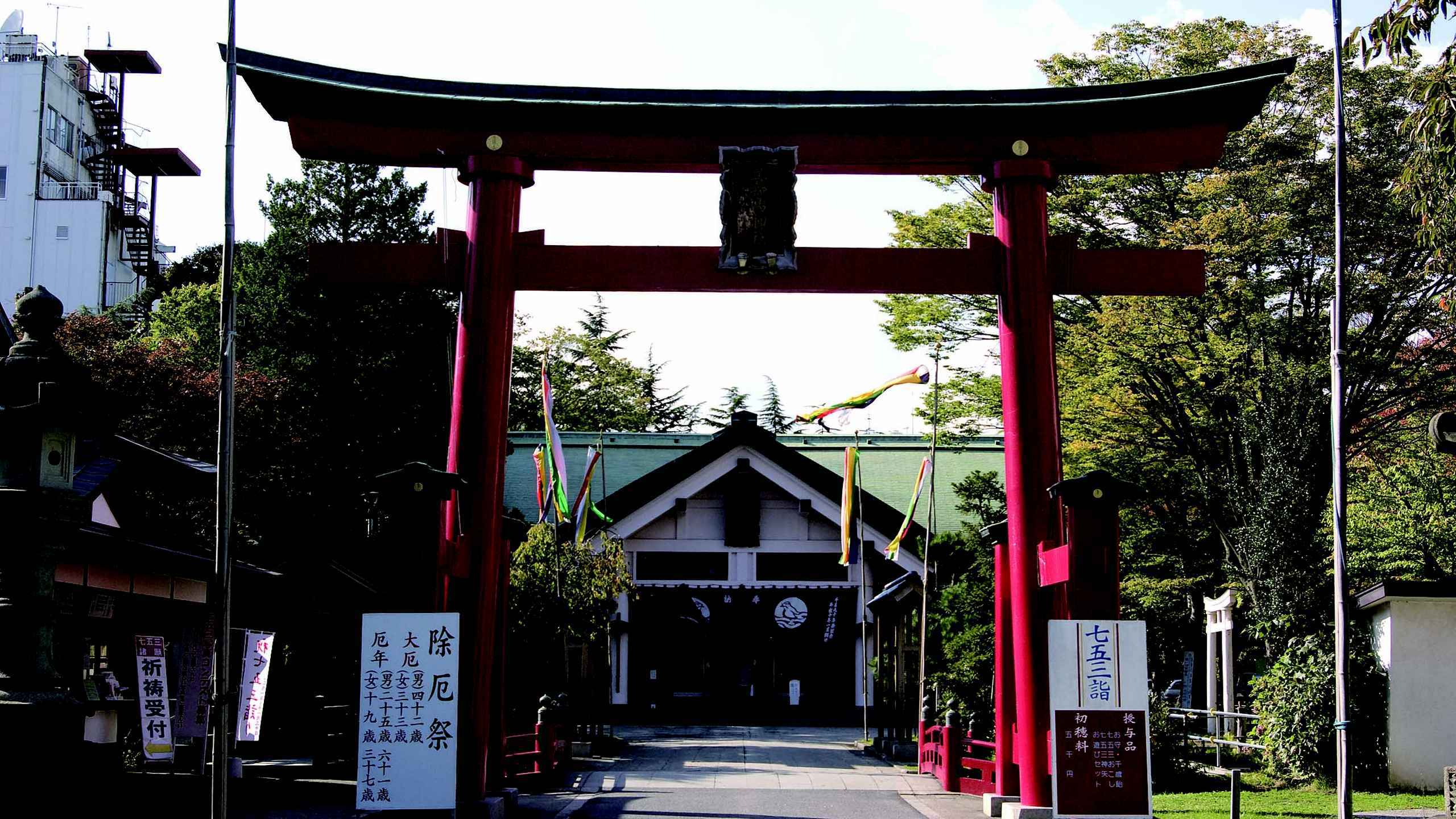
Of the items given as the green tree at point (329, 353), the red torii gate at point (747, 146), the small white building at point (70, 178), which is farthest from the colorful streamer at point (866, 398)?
the small white building at point (70, 178)

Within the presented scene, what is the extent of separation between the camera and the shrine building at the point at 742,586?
35938 millimetres

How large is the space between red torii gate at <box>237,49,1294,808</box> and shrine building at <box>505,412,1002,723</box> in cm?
2046

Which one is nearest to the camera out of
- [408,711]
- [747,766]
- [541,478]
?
[408,711]

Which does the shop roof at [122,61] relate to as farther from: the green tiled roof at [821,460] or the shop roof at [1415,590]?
the shop roof at [1415,590]

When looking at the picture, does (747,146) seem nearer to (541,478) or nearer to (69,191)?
(541,478)

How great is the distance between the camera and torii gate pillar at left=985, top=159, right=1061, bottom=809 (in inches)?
550

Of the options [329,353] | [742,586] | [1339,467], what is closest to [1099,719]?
[1339,467]

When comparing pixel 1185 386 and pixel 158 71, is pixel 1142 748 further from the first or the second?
pixel 158 71

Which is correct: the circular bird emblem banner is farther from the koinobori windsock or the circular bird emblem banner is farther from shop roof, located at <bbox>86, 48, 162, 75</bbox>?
shop roof, located at <bbox>86, 48, 162, 75</bbox>

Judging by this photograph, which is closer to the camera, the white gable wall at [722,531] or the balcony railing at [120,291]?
the white gable wall at [722,531]

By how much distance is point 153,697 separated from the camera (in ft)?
55.9

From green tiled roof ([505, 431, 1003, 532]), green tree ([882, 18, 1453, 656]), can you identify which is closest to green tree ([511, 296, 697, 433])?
green tiled roof ([505, 431, 1003, 532])

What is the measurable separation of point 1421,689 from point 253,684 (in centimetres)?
1597

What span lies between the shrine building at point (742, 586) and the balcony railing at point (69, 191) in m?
33.9
